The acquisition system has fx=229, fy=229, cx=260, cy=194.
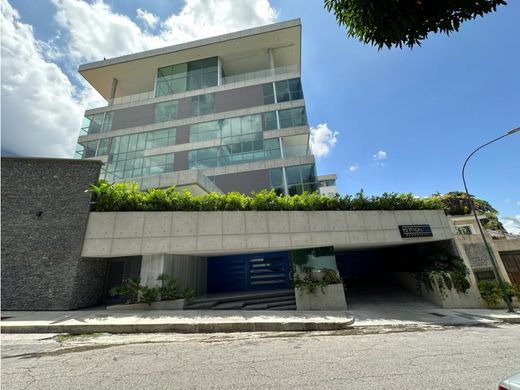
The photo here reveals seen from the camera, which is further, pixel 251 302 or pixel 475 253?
pixel 475 253

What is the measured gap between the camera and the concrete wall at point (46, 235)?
945cm

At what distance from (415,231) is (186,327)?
40.0ft

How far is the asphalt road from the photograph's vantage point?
382 centimetres

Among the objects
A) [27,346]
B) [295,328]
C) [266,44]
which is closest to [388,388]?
[295,328]

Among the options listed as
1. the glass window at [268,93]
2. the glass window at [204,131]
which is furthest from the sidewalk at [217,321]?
the glass window at [268,93]

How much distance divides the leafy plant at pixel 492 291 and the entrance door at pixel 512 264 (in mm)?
1456

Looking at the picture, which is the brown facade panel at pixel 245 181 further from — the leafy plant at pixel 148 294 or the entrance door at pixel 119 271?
the leafy plant at pixel 148 294

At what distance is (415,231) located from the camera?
12492 millimetres

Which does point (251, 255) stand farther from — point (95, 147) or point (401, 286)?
point (95, 147)

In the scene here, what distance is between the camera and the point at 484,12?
4.55 m

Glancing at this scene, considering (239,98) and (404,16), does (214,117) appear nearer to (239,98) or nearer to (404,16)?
(239,98)

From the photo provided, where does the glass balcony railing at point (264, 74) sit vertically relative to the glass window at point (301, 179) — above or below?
above

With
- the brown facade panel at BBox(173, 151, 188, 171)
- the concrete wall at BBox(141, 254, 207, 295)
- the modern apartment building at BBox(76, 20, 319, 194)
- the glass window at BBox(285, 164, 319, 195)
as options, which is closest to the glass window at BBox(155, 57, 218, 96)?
the modern apartment building at BBox(76, 20, 319, 194)

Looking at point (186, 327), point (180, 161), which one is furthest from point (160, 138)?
point (186, 327)
